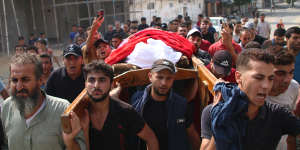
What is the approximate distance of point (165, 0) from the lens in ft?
83.0

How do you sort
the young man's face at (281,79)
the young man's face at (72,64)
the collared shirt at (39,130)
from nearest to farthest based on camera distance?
the collared shirt at (39,130), the young man's face at (281,79), the young man's face at (72,64)

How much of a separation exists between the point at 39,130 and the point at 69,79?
123 cm

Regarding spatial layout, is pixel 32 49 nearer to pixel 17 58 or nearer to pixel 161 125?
pixel 17 58

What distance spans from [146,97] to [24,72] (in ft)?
3.37

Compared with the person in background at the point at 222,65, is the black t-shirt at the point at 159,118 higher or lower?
lower

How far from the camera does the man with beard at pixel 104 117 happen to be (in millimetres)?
2291

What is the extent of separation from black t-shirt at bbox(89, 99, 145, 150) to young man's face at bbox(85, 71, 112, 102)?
126mm

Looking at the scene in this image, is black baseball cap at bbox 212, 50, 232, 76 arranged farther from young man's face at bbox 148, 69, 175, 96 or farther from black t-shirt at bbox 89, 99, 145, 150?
black t-shirt at bbox 89, 99, 145, 150

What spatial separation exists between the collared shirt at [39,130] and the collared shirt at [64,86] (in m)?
0.95

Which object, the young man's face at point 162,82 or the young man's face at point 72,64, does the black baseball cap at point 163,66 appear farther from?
the young man's face at point 72,64

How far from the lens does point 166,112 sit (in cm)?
257

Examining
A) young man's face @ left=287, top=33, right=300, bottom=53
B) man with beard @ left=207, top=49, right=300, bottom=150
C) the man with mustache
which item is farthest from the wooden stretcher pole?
young man's face @ left=287, top=33, right=300, bottom=53

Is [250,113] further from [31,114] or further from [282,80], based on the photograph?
[31,114]

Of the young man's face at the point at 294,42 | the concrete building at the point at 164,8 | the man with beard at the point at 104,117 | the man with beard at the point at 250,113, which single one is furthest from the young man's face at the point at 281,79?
the concrete building at the point at 164,8
